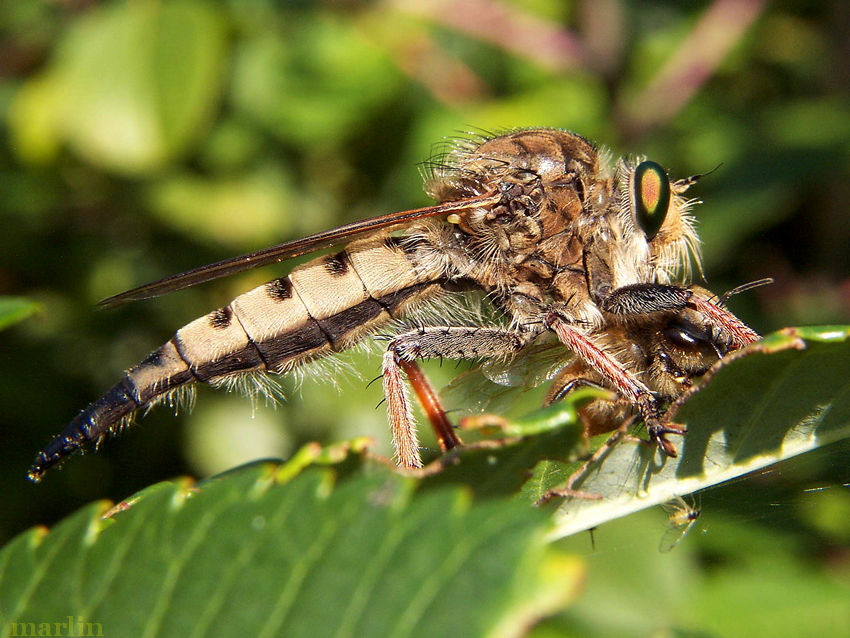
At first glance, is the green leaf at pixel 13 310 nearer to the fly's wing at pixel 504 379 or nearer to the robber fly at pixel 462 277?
the robber fly at pixel 462 277

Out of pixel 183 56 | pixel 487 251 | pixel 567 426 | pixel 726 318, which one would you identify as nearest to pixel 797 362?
pixel 567 426

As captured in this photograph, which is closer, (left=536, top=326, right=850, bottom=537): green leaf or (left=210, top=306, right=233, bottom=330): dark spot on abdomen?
(left=536, top=326, right=850, bottom=537): green leaf

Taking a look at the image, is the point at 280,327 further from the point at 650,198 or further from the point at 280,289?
the point at 650,198

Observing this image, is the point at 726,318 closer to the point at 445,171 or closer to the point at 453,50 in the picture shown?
the point at 445,171

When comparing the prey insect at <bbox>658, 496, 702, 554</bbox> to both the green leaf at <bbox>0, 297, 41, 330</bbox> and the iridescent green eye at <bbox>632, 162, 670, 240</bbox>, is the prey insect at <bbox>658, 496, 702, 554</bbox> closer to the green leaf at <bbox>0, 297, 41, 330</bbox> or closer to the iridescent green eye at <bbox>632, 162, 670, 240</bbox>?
the iridescent green eye at <bbox>632, 162, 670, 240</bbox>

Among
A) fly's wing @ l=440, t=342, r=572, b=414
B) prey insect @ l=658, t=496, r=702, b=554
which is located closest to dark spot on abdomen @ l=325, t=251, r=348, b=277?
fly's wing @ l=440, t=342, r=572, b=414

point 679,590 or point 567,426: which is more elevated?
point 567,426
